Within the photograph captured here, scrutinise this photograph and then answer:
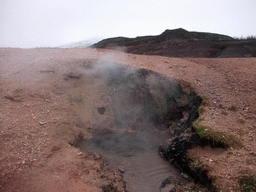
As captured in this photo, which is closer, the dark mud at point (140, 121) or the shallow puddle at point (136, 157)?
the shallow puddle at point (136, 157)

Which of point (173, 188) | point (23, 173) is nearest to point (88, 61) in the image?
point (23, 173)

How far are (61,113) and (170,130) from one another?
13.4 feet

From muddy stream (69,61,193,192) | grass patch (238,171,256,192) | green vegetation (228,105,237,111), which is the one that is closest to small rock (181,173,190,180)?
muddy stream (69,61,193,192)

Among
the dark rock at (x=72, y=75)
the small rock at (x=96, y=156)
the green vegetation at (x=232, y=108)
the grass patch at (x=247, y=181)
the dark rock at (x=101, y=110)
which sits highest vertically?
the dark rock at (x=72, y=75)

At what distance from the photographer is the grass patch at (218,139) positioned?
4875 mm

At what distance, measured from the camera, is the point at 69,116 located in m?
7.09

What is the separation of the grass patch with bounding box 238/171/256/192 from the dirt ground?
0.35 feet

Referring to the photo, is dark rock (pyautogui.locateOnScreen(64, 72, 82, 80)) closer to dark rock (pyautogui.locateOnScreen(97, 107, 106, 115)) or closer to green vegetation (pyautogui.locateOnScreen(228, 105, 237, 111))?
dark rock (pyautogui.locateOnScreen(97, 107, 106, 115))

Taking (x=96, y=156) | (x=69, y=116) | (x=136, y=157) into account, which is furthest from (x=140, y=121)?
(x=69, y=116)

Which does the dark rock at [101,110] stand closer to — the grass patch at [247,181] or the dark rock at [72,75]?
the dark rock at [72,75]

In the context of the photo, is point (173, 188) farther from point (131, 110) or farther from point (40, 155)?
point (131, 110)

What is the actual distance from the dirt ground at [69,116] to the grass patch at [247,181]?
106 millimetres

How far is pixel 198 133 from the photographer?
5.41m

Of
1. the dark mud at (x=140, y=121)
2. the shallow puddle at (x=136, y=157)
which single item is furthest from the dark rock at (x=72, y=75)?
the shallow puddle at (x=136, y=157)
